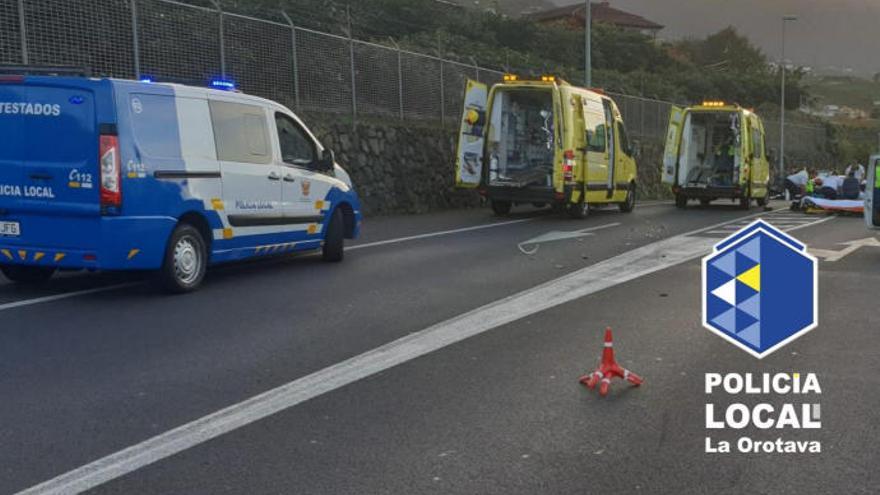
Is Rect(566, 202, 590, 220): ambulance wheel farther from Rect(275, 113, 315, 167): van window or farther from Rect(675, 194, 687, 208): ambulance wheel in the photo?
→ Rect(275, 113, 315, 167): van window

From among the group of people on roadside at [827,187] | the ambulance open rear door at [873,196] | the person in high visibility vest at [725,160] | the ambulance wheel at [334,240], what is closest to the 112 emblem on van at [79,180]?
the ambulance wheel at [334,240]

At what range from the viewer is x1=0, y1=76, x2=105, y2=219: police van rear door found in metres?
7.96

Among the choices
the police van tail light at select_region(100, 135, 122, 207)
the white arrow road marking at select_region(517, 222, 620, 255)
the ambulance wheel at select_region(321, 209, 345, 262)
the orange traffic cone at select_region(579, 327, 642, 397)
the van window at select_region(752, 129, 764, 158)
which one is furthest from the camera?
the van window at select_region(752, 129, 764, 158)

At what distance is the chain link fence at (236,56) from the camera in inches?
548

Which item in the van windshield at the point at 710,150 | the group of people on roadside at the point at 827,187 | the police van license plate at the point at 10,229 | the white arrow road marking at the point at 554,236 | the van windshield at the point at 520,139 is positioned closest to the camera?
the police van license plate at the point at 10,229

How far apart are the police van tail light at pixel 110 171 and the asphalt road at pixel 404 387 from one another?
958 millimetres

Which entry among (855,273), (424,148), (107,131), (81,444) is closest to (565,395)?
(81,444)

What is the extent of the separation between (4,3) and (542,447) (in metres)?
11.9

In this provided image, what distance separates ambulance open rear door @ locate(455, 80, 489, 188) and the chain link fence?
3528 millimetres

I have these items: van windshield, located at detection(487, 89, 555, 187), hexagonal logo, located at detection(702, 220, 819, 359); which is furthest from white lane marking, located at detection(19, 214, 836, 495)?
van windshield, located at detection(487, 89, 555, 187)

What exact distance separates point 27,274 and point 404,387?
17.5 ft

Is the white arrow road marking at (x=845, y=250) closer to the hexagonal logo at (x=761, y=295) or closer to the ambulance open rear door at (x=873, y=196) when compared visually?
the ambulance open rear door at (x=873, y=196)

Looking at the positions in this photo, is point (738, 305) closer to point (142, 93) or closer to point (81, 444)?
point (81, 444)

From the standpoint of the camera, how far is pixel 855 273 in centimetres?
1041
